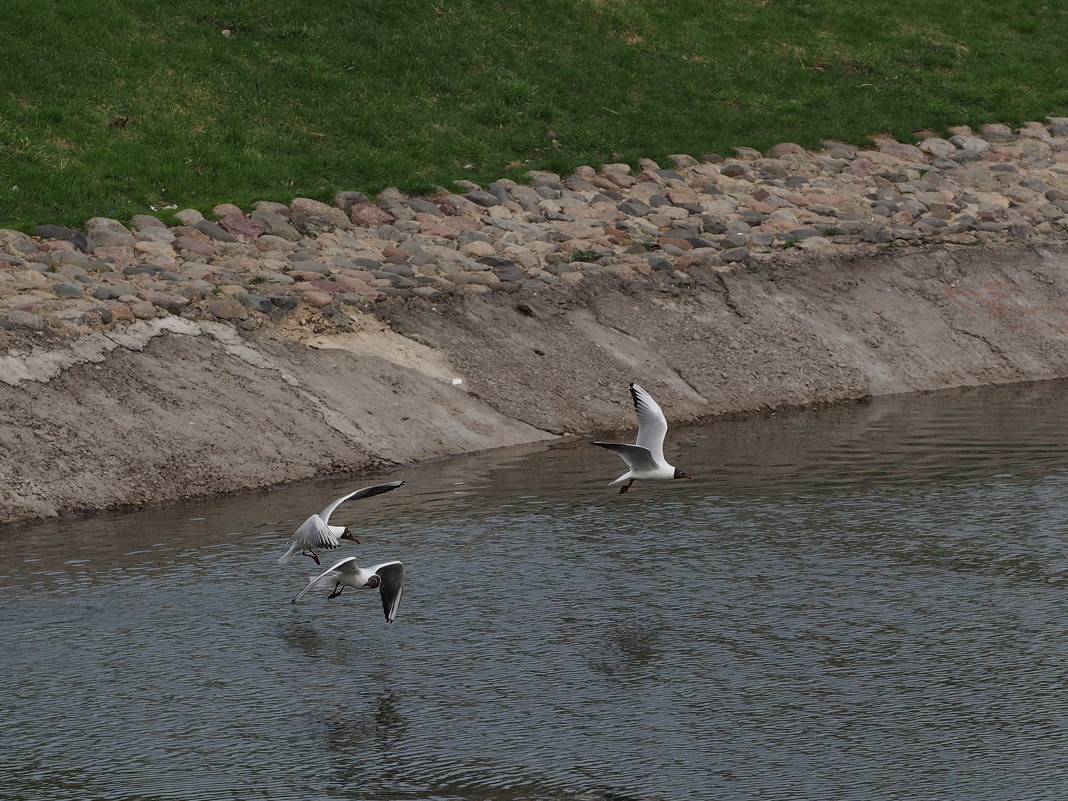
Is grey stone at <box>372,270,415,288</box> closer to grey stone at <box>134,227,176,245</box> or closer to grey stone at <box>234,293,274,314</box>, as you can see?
grey stone at <box>234,293,274,314</box>

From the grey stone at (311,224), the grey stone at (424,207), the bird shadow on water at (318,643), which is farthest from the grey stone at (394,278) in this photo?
the bird shadow on water at (318,643)

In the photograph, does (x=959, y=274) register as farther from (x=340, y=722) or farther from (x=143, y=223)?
(x=340, y=722)

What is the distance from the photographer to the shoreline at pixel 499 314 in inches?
873

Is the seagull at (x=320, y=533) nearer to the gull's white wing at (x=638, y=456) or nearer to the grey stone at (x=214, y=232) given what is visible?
the gull's white wing at (x=638, y=456)

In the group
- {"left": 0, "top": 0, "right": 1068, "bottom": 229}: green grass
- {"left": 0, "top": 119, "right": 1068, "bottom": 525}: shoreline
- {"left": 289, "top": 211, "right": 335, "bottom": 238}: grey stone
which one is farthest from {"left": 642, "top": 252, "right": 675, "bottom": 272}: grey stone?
{"left": 289, "top": 211, "right": 335, "bottom": 238}: grey stone

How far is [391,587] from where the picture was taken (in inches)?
608

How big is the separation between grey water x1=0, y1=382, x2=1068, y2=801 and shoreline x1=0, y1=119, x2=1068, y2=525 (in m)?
1.44

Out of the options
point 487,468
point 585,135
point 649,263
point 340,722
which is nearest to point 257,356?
point 487,468

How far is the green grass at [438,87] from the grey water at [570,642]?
1099 centimetres

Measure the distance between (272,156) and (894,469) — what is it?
15850 mm

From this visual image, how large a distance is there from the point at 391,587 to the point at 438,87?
75.9 ft

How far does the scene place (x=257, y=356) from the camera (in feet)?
78.7

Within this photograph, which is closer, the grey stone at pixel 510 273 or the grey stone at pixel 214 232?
the grey stone at pixel 214 232

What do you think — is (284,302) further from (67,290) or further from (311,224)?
(311,224)
